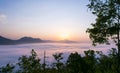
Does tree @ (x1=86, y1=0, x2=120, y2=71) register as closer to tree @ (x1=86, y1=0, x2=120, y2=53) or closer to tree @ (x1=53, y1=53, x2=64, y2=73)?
tree @ (x1=86, y1=0, x2=120, y2=53)

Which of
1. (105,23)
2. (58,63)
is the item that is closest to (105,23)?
(105,23)

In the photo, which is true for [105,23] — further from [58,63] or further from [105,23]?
[58,63]

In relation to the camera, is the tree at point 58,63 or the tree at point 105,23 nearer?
the tree at point 105,23

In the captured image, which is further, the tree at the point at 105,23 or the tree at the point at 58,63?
the tree at the point at 58,63

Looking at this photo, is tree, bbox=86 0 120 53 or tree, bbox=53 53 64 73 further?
tree, bbox=53 53 64 73

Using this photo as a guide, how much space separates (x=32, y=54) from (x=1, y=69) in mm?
12425

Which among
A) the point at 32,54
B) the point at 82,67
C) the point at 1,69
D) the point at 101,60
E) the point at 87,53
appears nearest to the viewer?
the point at 101,60

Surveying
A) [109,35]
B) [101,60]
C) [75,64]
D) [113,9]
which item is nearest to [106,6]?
[113,9]

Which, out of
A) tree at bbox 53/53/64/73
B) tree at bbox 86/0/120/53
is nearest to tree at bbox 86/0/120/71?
tree at bbox 86/0/120/53

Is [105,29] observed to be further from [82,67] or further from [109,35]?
[82,67]

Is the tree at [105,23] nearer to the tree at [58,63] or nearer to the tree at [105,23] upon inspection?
the tree at [105,23]

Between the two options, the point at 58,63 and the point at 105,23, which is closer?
the point at 105,23

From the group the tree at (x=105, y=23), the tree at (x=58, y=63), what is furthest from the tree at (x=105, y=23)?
the tree at (x=58, y=63)

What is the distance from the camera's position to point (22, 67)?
315 feet
